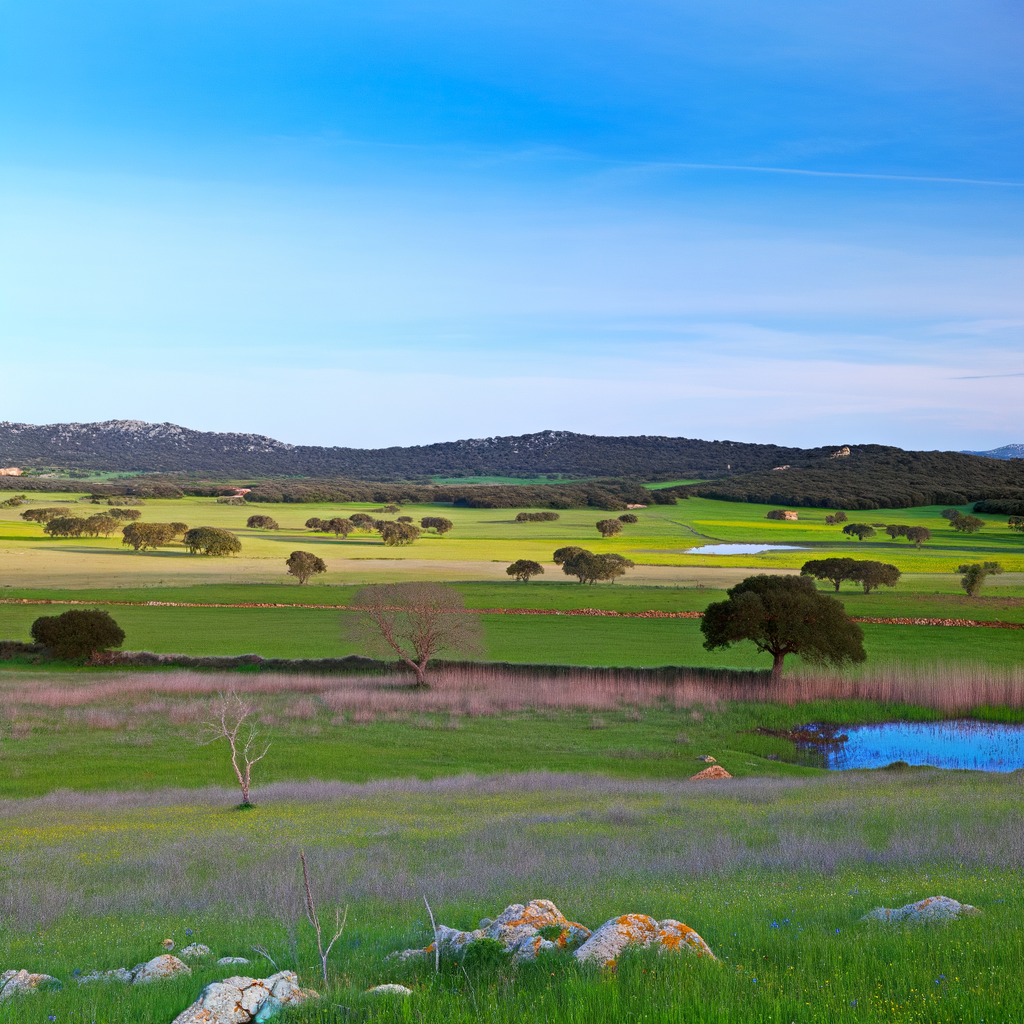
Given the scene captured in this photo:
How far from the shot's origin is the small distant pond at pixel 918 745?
32.1 meters

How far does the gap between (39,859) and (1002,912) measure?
1535cm

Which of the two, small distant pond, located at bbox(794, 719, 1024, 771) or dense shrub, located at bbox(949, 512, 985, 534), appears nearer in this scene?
small distant pond, located at bbox(794, 719, 1024, 771)

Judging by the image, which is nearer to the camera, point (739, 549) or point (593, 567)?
point (593, 567)

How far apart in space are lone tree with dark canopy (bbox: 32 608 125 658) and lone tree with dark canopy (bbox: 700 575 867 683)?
34614 mm

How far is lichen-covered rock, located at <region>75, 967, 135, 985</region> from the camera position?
24.3 feet

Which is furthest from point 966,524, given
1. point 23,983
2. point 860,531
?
point 23,983

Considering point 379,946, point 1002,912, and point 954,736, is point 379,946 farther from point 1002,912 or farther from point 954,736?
point 954,736

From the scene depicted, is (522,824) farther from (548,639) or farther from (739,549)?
(739,549)

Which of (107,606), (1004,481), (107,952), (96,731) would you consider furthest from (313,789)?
(1004,481)

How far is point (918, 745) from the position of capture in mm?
34531

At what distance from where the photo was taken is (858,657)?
41.1m

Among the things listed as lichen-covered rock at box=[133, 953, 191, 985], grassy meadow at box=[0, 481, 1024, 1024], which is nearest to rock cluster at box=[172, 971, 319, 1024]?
grassy meadow at box=[0, 481, 1024, 1024]

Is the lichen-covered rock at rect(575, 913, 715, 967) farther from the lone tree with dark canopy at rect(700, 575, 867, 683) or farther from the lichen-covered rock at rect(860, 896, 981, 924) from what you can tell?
the lone tree with dark canopy at rect(700, 575, 867, 683)

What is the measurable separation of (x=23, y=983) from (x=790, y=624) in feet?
126
